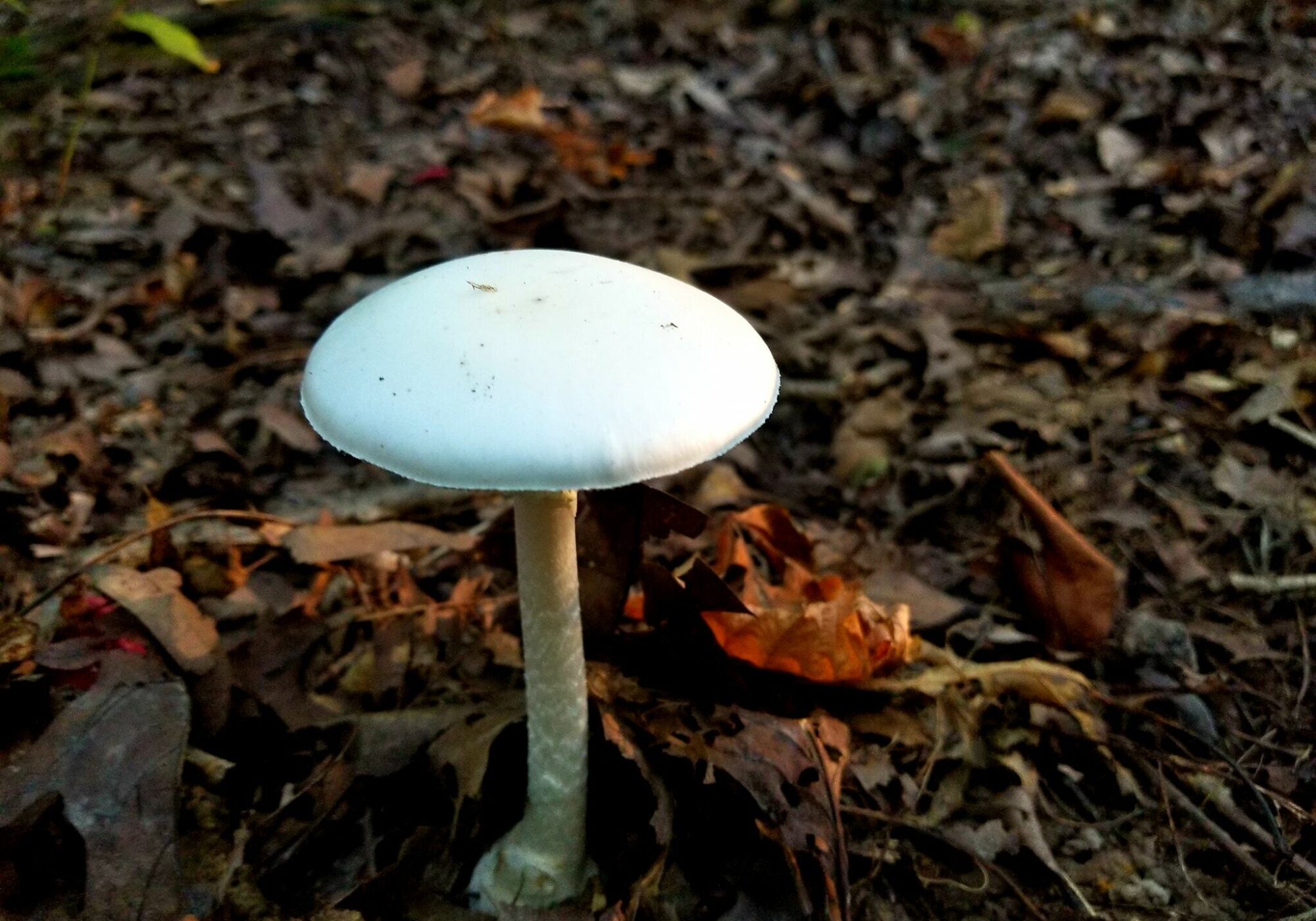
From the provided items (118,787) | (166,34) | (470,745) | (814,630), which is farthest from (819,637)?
(166,34)

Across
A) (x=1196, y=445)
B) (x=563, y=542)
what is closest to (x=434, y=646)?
(x=563, y=542)

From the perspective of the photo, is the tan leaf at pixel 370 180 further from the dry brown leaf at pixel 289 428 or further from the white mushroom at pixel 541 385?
the white mushroom at pixel 541 385

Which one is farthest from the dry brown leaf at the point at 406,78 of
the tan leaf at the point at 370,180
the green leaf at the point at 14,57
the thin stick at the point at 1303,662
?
the thin stick at the point at 1303,662

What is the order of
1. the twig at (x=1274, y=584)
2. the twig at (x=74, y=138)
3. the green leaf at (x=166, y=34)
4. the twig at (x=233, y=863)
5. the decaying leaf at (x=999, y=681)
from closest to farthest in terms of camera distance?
the twig at (x=233, y=863) < the decaying leaf at (x=999, y=681) < the twig at (x=1274, y=584) < the green leaf at (x=166, y=34) < the twig at (x=74, y=138)

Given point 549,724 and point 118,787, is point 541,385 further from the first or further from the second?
point 118,787

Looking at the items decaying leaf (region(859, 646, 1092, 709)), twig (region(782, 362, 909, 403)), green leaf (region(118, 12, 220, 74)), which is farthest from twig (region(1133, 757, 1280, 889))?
green leaf (region(118, 12, 220, 74))

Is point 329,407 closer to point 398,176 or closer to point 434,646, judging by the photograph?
point 434,646

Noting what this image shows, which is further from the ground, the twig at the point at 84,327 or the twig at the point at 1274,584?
the twig at the point at 1274,584
